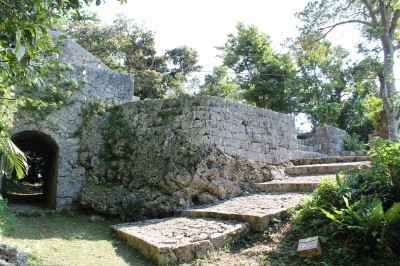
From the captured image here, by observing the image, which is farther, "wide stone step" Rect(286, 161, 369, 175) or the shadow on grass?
"wide stone step" Rect(286, 161, 369, 175)

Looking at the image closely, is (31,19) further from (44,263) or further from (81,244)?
(81,244)

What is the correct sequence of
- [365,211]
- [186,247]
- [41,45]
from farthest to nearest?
[186,247]
[365,211]
[41,45]

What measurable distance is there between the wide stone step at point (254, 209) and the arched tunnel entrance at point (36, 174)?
4.86m

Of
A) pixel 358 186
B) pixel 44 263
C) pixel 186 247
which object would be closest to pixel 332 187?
pixel 358 186

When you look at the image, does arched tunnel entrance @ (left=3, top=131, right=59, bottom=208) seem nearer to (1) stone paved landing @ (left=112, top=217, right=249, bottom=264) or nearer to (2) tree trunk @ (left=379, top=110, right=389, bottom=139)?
(1) stone paved landing @ (left=112, top=217, right=249, bottom=264)

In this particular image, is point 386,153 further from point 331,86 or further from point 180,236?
point 331,86

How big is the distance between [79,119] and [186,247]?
6.22m

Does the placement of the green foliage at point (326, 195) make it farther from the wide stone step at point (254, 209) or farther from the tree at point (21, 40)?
the tree at point (21, 40)

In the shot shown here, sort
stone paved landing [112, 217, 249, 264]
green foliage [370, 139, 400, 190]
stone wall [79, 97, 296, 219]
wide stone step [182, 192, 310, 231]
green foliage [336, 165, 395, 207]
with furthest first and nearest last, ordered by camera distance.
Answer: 1. stone wall [79, 97, 296, 219]
2. wide stone step [182, 192, 310, 231]
3. stone paved landing [112, 217, 249, 264]
4. green foliage [336, 165, 395, 207]
5. green foliage [370, 139, 400, 190]

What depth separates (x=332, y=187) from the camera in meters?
5.08

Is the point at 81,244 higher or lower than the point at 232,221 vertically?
lower

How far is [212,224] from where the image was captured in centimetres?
567

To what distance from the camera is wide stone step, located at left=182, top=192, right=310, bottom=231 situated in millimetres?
5371

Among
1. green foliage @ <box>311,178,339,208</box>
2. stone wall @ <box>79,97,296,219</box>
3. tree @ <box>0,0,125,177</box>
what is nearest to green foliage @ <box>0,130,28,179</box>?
tree @ <box>0,0,125,177</box>
